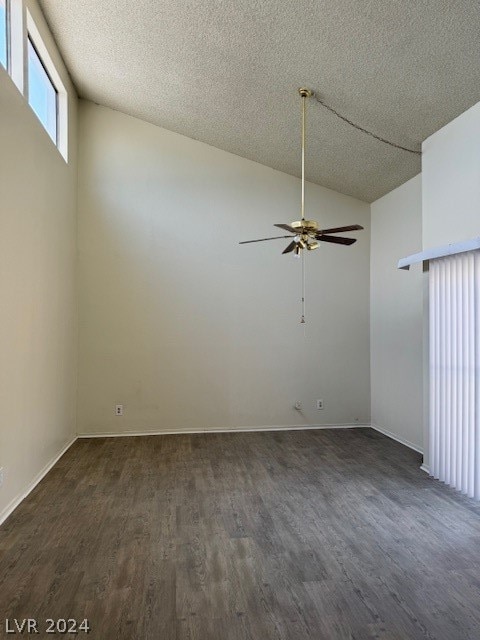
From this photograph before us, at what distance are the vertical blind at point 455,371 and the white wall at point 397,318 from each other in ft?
2.88

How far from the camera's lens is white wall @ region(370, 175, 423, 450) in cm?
494

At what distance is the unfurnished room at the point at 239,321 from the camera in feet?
7.82

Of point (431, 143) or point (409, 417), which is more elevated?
point (431, 143)

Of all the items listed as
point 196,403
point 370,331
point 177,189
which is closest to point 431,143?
point 370,331

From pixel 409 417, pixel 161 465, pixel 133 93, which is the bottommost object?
pixel 161 465

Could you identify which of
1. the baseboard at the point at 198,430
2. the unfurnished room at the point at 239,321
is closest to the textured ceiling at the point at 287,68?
the unfurnished room at the point at 239,321

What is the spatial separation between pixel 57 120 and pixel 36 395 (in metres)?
3.19

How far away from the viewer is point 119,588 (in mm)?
2256

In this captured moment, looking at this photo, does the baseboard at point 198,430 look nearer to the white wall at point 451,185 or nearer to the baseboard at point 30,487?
the baseboard at point 30,487

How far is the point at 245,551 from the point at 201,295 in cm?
359

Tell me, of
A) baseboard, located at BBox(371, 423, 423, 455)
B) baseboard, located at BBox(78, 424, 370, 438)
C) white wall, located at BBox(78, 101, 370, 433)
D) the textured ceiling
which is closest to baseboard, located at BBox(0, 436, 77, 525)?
baseboard, located at BBox(78, 424, 370, 438)

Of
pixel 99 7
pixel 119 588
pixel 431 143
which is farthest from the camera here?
pixel 431 143

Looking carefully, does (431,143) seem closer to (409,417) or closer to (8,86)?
(409,417)

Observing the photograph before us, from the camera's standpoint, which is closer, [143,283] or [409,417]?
[409,417]
